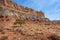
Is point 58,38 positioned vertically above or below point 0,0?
below

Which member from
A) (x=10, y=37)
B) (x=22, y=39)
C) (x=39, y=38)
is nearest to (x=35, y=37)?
(x=39, y=38)

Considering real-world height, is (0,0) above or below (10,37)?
above

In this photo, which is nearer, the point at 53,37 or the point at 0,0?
the point at 53,37

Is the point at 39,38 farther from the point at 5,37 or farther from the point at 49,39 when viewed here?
the point at 5,37

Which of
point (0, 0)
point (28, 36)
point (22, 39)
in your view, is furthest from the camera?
point (0, 0)

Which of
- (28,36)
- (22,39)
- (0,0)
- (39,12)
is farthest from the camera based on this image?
(39,12)

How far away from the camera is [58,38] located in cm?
1510

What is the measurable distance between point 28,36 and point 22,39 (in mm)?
1122

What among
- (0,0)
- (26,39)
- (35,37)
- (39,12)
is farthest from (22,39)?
(39,12)

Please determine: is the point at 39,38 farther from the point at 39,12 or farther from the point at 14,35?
the point at 39,12

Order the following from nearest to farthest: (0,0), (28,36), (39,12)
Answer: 1. (28,36)
2. (0,0)
3. (39,12)

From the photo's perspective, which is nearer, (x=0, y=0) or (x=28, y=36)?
(x=28, y=36)

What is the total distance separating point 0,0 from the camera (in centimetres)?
9162

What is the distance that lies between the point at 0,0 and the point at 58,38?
263ft
